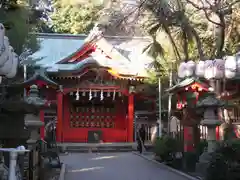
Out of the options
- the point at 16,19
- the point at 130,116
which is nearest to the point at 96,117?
the point at 130,116

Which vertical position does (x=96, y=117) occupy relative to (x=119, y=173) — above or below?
above

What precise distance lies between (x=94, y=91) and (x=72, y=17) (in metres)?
14.3

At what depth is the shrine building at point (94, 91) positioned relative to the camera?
26.2 meters

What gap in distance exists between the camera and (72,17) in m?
39.2

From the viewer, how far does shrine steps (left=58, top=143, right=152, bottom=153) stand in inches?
1004

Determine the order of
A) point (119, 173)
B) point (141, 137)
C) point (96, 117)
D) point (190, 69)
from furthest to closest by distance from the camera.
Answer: point (96, 117)
point (141, 137)
point (119, 173)
point (190, 69)

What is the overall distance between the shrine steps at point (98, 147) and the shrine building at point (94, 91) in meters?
0.85

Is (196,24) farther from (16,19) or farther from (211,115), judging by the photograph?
(16,19)

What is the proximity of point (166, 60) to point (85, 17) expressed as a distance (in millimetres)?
19490

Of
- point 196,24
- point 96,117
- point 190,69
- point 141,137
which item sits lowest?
point 141,137

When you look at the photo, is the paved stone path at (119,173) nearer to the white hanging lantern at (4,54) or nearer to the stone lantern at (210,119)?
the stone lantern at (210,119)

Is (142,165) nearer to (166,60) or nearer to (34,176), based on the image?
(166,60)

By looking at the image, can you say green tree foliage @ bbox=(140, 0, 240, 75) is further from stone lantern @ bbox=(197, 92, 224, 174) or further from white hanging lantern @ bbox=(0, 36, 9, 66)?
white hanging lantern @ bbox=(0, 36, 9, 66)

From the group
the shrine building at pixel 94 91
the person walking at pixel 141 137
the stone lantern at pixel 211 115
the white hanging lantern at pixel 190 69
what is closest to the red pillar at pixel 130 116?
the shrine building at pixel 94 91
